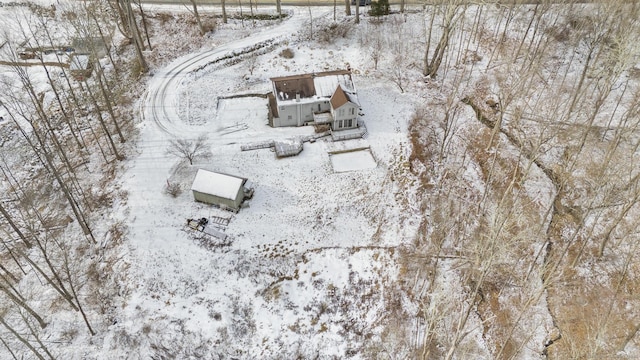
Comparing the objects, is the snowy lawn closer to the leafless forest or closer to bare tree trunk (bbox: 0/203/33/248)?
the leafless forest

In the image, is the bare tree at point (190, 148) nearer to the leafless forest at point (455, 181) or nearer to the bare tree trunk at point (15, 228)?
the leafless forest at point (455, 181)

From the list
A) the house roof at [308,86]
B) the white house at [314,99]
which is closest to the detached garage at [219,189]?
the white house at [314,99]

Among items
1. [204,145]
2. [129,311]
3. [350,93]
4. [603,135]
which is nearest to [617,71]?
[603,135]

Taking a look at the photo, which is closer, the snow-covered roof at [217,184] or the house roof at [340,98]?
the snow-covered roof at [217,184]

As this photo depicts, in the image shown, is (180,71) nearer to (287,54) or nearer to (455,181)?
(287,54)

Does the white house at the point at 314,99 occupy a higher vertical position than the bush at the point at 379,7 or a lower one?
lower

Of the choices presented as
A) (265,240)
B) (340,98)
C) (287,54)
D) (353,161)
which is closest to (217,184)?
(265,240)

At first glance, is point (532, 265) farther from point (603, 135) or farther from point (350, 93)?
point (350, 93)
